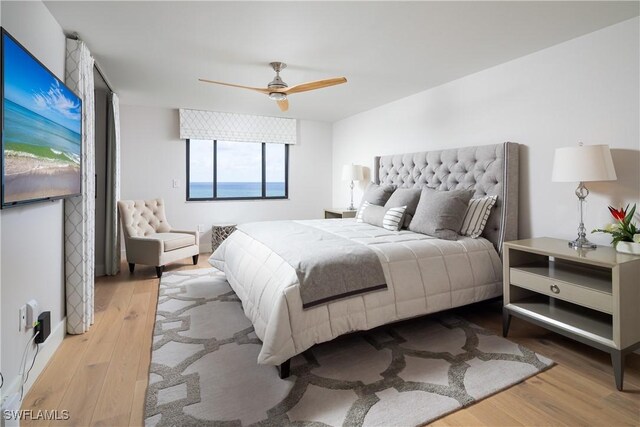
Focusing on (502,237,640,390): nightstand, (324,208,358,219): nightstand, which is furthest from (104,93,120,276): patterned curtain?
(502,237,640,390): nightstand

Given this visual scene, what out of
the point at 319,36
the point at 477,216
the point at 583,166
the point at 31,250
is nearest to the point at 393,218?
the point at 477,216

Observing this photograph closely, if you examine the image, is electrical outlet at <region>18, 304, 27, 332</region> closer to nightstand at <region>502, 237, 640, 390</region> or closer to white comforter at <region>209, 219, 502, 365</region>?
white comforter at <region>209, 219, 502, 365</region>

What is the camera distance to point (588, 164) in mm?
2139

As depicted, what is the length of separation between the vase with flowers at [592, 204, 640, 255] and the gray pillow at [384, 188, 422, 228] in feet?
4.99

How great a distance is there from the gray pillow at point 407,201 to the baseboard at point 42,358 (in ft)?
9.56

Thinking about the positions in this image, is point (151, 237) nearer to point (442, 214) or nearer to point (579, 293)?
point (442, 214)

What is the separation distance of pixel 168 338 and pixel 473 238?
2.58 meters

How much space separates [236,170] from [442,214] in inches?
153

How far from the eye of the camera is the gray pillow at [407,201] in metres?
3.29

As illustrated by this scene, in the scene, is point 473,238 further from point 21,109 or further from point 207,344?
point 21,109

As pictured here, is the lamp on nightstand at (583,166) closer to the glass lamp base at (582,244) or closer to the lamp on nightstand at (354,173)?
the glass lamp base at (582,244)

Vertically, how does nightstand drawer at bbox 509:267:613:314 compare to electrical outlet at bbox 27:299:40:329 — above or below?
above

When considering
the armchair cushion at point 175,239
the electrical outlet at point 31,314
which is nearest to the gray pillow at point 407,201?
the armchair cushion at point 175,239

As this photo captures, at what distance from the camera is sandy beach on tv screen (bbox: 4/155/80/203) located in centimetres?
157
